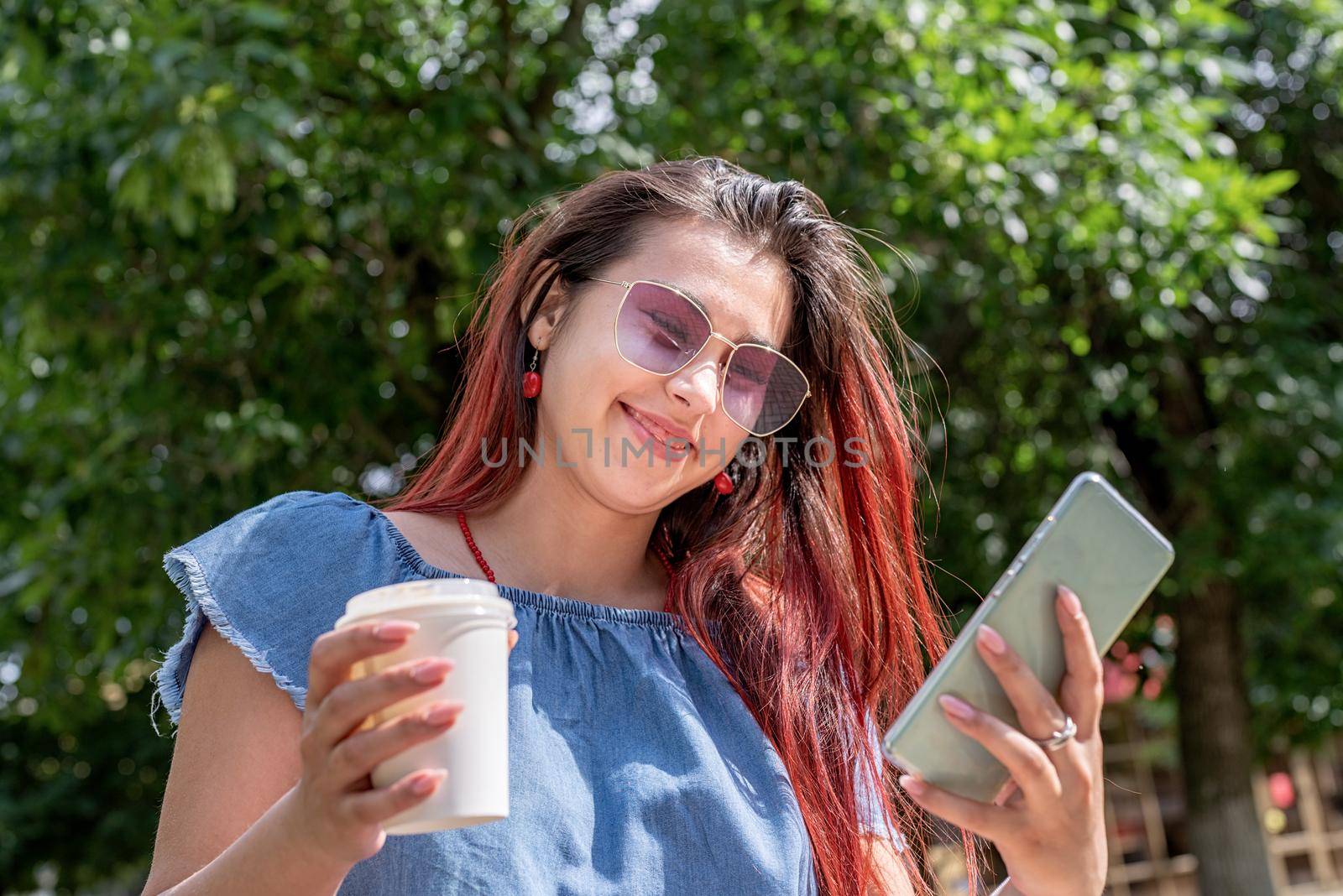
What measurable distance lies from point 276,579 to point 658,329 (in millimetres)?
541

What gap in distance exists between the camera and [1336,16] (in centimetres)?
529

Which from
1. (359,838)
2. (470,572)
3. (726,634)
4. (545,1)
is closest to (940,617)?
(726,634)

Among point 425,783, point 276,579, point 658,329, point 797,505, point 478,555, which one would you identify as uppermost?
point 425,783

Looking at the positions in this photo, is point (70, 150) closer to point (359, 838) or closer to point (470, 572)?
point (470, 572)

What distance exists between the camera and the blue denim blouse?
129 cm

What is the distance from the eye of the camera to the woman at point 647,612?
3.62ft

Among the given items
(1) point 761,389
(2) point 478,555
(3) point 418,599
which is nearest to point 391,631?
(3) point 418,599

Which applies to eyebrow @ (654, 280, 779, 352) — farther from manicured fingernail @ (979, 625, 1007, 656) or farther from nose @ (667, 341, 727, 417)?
manicured fingernail @ (979, 625, 1007, 656)

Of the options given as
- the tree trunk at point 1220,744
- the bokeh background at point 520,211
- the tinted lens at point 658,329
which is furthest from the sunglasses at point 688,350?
the tree trunk at point 1220,744

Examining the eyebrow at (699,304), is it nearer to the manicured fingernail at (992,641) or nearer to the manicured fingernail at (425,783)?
the manicured fingernail at (992,641)

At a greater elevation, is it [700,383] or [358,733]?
[358,733]

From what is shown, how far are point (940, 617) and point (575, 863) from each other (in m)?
0.89

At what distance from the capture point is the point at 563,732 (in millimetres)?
1430

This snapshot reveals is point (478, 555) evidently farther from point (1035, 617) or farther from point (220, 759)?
point (1035, 617)
